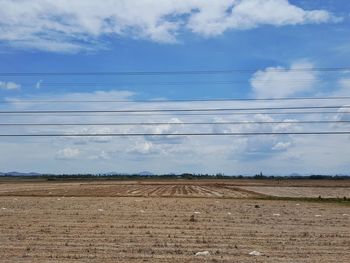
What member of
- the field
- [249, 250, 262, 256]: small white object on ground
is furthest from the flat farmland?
[249, 250, 262, 256]: small white object on ground

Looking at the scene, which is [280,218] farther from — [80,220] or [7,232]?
[7,232]

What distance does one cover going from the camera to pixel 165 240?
23312 millimetres

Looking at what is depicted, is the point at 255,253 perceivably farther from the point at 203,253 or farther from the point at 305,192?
the point at 305,192

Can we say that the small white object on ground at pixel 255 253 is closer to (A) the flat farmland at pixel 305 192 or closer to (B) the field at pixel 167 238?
(B) the field at pixel 167 238

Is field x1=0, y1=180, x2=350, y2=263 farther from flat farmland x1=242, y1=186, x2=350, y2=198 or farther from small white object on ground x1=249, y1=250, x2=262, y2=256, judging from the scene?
flat farmland x1=242, y1=186, x2=350, y2=198

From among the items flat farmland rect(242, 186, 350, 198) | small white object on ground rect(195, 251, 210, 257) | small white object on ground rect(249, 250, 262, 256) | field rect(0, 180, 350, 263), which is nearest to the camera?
field rect(0, 180, 350, 263)

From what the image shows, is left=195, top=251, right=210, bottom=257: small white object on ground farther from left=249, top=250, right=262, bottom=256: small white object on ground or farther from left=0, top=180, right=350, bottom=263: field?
left=249, top=250, right=262, bottom=256: small white object on ground

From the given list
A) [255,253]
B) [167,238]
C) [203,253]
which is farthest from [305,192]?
[203,253]

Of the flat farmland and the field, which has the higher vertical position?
the flat farmland

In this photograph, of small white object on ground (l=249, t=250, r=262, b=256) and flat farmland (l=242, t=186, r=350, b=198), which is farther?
flat farmland (l=242, t=186, r=350, b=198)

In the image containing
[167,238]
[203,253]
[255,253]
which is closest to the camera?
[203,253]

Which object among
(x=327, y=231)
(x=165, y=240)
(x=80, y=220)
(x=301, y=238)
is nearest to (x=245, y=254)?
(x=165, y=240)

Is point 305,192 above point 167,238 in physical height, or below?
above

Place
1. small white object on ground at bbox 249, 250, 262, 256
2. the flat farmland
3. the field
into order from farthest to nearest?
1. the flat farmland
2. small white object on ground at bbox 249, 250, 262, 256
3. the field
